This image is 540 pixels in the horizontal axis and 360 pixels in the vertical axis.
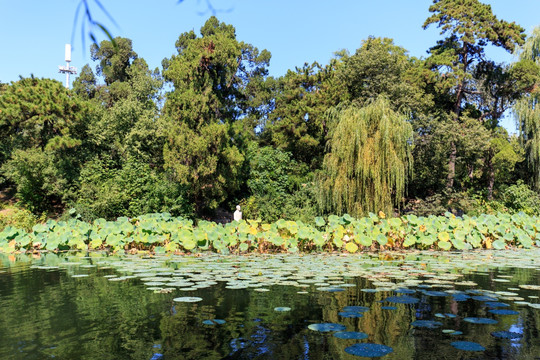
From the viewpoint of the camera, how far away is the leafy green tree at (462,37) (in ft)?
54.5

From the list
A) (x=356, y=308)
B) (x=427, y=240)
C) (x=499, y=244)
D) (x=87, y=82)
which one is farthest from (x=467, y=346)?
(x=87, y=82)

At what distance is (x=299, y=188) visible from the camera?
18.6 m

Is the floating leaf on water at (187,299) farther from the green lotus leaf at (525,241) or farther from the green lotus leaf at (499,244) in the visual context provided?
the green lotus leaf at (525,241)

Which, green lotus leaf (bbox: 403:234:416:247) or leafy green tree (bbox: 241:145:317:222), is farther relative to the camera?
leafy green tree (bbox: 241:145:317:222)

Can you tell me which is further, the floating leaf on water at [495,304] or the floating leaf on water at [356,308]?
the floating leaf on water at [495,304]

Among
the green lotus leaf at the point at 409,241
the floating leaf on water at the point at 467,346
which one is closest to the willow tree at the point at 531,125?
the green lotus leaf at the point at 409,241

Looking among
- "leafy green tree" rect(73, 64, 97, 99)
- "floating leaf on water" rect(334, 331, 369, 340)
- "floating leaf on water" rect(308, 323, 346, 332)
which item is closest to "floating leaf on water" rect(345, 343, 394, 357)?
"floating leaf on water" rect(334, 331, 369, 340)

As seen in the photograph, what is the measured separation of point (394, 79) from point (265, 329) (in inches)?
607

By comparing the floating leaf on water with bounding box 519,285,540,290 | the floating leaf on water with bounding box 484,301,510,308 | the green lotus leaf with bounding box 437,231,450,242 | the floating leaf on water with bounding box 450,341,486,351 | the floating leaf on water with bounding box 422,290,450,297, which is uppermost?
the green lotus leaf with bounding box 437,231,450,242

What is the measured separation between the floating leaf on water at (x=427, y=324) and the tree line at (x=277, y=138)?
948cm

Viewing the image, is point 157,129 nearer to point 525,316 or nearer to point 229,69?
point 229,69

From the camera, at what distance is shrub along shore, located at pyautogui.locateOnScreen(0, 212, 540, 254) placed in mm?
7379

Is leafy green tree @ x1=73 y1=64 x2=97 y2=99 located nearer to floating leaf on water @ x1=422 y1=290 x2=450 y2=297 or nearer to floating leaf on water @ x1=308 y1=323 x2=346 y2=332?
floating leaf on water @ x1=422 y1=290 x2=450 y2=297

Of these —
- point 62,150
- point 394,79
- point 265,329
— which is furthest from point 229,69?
point 265,329
